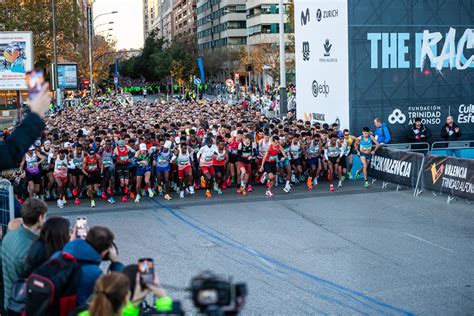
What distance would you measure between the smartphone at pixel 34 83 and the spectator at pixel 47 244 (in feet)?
4.74

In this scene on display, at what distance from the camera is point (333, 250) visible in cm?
1237

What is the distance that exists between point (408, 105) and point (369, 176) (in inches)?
152

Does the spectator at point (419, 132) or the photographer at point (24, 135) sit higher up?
the photographer at point (24, 135)

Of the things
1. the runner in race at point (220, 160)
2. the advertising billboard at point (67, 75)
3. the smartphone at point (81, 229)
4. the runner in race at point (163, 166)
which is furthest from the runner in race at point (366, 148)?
the advertising billboard at point (67, 75)

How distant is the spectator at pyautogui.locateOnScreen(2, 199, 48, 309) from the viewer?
580cm

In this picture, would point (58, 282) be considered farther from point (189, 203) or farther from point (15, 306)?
point (189, 203)

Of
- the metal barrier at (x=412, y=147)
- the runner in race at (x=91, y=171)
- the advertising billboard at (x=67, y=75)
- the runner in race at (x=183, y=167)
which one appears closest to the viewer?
the runner in race at (x=91, y=171)

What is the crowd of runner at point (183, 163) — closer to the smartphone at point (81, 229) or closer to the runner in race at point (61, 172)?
the runner in race at point (61, 172)

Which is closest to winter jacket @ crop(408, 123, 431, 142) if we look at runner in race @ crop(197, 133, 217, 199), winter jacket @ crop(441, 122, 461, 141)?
winter jacket @ crop(441, 122, 461, 141)

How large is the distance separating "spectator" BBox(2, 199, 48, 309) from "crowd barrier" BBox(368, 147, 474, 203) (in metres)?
12.3

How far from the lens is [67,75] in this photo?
60.4m

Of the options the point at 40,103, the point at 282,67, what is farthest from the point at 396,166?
the point at 40,103

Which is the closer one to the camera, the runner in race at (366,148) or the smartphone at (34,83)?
the smartphone at (34,83)

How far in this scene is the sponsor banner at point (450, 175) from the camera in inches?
643
